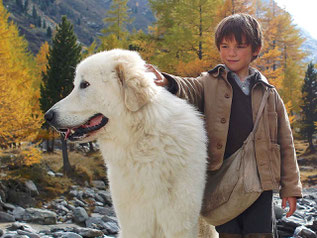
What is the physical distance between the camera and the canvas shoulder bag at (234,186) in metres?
2.29

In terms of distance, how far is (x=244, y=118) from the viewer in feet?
8.16

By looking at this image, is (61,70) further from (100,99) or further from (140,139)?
(140,139)

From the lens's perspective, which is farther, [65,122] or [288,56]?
[288,56]

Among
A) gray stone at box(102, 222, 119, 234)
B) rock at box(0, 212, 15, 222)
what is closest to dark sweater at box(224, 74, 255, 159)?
gray stone at box(102, 222, 119, 234)

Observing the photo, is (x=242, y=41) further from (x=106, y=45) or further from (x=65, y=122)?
(x=106, y=45)

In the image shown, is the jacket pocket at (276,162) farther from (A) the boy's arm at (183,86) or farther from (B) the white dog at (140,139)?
(A) the boy's arm at (183,86)

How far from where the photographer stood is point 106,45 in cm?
1920

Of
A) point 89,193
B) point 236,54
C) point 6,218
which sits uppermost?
point 236,54

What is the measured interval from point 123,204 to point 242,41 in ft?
5.13

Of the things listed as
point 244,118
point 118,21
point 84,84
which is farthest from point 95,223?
point 118,21

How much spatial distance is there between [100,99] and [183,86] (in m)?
0.70

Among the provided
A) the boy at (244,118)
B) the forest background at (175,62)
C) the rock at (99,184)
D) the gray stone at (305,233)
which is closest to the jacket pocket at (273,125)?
the boy at (244,118)

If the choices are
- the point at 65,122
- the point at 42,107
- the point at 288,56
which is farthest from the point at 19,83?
the point at 288,56

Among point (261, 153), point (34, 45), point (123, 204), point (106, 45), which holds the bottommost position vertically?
point (123, 204)
